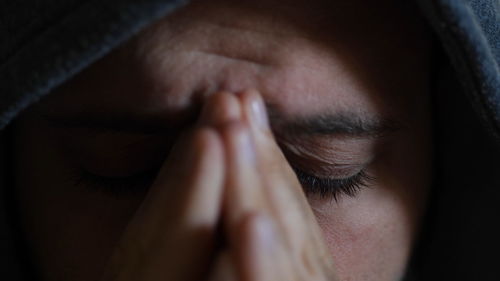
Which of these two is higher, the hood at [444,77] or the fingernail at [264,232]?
the hood at [444,77]

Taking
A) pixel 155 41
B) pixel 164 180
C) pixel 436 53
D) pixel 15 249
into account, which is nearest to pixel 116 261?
pixel 164 180

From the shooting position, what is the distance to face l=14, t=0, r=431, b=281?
1.73 ft

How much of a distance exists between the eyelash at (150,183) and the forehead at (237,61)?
0.25 ft

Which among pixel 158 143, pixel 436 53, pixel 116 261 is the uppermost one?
pixel 436 53

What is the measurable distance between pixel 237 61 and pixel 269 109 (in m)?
0.05

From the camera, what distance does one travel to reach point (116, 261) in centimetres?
48

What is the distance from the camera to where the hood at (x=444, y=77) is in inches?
17.6

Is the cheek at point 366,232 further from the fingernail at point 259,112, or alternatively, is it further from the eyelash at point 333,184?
the fingernail at point 259,112

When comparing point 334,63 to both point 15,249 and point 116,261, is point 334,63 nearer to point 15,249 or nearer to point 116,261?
point 116,261

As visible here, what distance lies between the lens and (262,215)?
41cm

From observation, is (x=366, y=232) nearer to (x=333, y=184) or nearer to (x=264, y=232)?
(x=333, y=184)

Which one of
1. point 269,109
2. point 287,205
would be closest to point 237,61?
point 269,109

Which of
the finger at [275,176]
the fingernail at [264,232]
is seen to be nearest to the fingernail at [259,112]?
the finger at [275,176]

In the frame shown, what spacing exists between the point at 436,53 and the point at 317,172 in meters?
0.23
